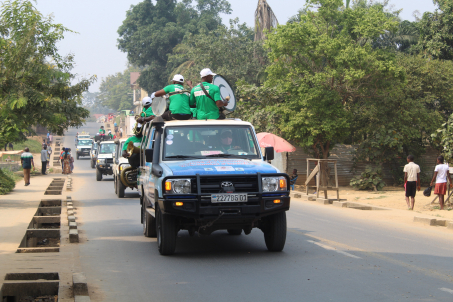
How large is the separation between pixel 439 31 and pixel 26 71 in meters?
23.9

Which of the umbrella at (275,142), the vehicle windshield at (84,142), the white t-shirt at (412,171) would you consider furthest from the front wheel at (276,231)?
the vehicle windshield at (84,142)

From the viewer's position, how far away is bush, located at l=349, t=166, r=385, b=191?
2561 centimetres

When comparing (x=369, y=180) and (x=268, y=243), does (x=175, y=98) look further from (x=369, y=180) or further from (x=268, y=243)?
(x=369, y=180)

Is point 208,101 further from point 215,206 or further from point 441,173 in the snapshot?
point 441,173

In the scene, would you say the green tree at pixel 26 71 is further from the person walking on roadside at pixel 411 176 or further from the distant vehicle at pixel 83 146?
the distant vehicle at pixel 83 146

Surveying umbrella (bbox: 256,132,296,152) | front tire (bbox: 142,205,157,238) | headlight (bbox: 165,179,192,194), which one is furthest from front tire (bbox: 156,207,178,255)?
umbrella (bbox: 256,132,296,152)

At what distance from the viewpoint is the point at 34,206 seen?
16.1 meters

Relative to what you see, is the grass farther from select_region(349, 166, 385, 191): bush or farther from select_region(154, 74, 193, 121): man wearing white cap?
select_region(154, 74, 193, 121): man wearing white cap

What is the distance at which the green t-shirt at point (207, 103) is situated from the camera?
9531 millimetres

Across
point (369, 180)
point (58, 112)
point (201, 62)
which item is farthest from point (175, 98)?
point (201, 62)

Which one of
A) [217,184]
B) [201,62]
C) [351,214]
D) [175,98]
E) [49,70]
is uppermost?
[201,62]

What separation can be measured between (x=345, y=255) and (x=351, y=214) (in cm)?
727

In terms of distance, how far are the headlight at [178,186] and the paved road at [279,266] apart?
3.54 ft

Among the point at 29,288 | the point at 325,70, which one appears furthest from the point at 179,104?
the point at 325,70
